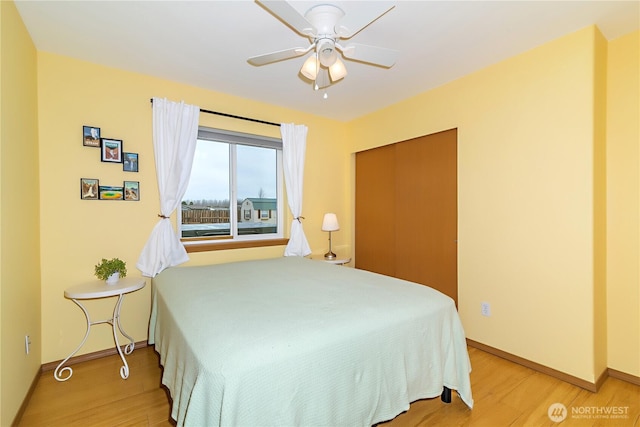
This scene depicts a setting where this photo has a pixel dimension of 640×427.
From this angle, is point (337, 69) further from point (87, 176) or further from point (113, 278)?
point (113, 278)

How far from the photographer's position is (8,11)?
169 cm

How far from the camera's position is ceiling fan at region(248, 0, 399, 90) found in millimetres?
1486

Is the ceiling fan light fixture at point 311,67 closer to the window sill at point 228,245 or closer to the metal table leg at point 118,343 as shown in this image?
the window sill at point 228,245

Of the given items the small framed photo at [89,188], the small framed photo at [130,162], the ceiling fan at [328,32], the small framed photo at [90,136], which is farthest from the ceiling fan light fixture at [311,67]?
the small framed photo at [89,188]

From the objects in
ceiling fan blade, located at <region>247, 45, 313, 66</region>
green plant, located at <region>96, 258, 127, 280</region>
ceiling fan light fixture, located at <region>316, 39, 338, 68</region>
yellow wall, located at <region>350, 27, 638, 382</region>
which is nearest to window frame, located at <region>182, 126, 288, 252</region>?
green plant, located at <region>96, 258, 127, 280</region>

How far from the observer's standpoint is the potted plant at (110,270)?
2.30 metres

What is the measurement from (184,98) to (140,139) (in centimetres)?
60

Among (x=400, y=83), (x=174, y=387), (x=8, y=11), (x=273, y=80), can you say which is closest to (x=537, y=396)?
(x=174, y=387)

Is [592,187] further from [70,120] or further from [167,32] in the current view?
[70,120]

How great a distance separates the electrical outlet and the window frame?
217 centimetres

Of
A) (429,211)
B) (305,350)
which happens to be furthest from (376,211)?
(305,350)

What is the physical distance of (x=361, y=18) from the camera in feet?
5.05

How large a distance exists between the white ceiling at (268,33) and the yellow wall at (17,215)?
11.6 inches

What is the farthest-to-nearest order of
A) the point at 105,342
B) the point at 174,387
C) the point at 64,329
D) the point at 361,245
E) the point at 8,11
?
1. the point at 361,245
2. the point at 105,342
3. the point at 64,329
4. the point at 8,11
5. the point at 174,387
